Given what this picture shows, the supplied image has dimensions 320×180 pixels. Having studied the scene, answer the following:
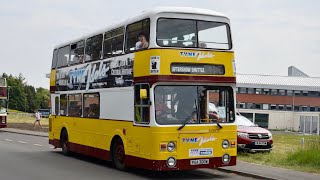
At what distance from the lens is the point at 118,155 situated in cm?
1430

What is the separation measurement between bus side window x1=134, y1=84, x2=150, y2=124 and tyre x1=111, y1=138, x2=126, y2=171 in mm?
1422

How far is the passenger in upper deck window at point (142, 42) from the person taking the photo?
499 inches

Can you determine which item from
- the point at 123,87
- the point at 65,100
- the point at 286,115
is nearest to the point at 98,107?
the point at 123,87

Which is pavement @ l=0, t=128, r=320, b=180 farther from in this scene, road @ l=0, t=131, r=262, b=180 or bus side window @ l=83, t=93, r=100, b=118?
bus side window @ l=83, t=93, r=100, b=118

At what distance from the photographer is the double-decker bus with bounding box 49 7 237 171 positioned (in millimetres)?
12219

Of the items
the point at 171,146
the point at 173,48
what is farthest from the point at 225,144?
the point at 173,48

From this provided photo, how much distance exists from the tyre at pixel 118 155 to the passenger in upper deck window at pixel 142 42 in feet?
9.31

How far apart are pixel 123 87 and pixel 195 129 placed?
2.51 metres

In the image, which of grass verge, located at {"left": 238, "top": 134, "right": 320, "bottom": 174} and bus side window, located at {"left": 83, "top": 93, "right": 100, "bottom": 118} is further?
bus side window, located at {"left": 83, "top": 93, "right": 100, "bottom": 118}

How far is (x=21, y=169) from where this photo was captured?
563 inches

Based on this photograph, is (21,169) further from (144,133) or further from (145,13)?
(145,13)

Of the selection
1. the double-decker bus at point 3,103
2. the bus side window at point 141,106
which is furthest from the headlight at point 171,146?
the double-decker bus at point 3,103

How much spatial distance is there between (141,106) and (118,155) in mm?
2229

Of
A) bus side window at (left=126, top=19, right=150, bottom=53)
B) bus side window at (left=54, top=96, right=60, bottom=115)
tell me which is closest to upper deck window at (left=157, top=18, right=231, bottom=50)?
bus side window at (left=126, top=19, right=150, bottom=53)
